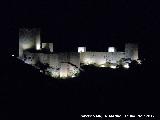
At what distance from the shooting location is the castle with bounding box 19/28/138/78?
72.7ft

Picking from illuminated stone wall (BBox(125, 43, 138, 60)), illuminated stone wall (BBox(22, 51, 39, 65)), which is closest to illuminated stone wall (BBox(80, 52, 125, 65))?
illuminated stone wall (BBox(125, 43, 138, 60))

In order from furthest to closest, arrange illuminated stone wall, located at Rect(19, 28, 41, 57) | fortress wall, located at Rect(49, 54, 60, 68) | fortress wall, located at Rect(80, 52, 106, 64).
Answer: fortress wall, located at Rect(80, 52, 106, 64), illuminated stone wall, located at Rect(19, 28, 41, 57), fortress wall, located at Rect(49, 54, 60, 68)

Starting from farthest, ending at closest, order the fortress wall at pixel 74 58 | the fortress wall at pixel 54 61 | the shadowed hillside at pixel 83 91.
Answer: the fortress wall at pixel 74 58 < the fortress wall at pixel 54 61 < the shadowed hillside at pixel 83 91

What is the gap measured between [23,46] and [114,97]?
779 cm

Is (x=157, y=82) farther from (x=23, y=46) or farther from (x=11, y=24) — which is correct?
(x=11, y=24)

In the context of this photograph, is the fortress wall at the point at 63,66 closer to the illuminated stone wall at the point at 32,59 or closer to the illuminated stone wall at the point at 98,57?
the illuminated stone wall at the point at 32,59

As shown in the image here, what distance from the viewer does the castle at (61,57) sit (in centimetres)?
2216

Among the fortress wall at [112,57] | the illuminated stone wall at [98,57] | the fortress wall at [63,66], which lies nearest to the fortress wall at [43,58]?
the fortress wall at [63,66]

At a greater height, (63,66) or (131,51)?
(131,51)

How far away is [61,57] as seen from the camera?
22.5 meters

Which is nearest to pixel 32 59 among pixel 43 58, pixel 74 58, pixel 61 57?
pixel 43 58

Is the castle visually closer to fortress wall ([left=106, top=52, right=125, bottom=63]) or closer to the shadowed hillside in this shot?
fortress wall ([left=106, top=52, right=125, bottom=63])

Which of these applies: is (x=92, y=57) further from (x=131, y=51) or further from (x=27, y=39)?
(x=27, y=39)

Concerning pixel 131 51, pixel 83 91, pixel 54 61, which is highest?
pixel 131 51
